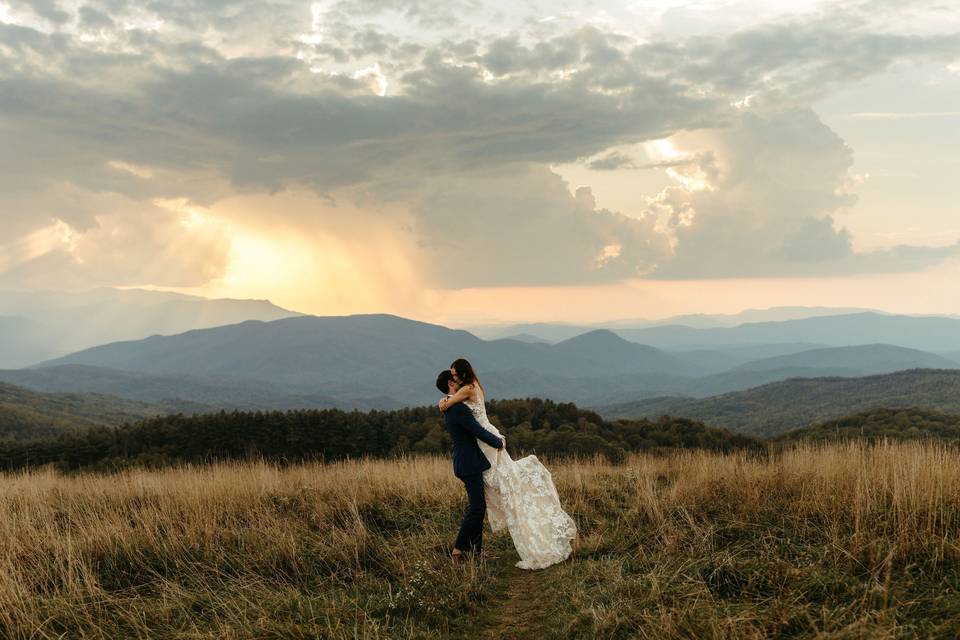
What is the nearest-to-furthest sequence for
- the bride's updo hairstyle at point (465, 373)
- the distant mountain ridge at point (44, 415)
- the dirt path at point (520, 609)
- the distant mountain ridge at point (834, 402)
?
the dirt path at point (520, 609)
the bride's updo hairstyle at point (465, 373)
the distant mountain ridge at point (44, 415)
the distant mountain ridge at point (834, 402)

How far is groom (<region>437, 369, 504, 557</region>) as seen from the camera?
8742 millimetres

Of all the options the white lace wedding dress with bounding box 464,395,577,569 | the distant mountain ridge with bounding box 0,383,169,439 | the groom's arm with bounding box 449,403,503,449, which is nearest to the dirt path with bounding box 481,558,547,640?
the white lace wedding dress with bounding box 464,395,577,569

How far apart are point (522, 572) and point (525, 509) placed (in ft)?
2.64

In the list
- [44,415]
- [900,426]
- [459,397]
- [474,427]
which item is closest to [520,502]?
[474,427]

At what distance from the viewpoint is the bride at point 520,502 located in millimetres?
8750

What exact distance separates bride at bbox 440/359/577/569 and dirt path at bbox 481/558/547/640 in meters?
0.35

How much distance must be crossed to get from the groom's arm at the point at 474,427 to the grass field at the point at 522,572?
160cm

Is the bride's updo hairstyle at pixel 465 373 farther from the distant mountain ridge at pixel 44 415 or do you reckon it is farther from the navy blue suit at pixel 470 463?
the distant mountain ridge at pixel 44 415

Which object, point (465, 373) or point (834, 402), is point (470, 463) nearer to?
point (465, 373)

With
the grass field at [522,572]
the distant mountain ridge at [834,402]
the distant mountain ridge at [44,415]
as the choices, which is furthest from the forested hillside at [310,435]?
the distant mountain ridge at [834,402]

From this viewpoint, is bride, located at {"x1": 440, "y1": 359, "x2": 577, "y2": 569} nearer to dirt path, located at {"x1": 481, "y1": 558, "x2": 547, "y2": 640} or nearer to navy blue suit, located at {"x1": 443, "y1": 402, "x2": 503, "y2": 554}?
navy blue suit, located at {"x1": 443, "y1": 402, "x2": 503, "y2": 554}

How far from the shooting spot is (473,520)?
28.6 feet

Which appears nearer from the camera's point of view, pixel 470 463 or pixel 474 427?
pixel 474 427

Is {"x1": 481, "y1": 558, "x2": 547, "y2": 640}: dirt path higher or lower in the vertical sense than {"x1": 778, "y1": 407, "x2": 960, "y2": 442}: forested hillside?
higher
